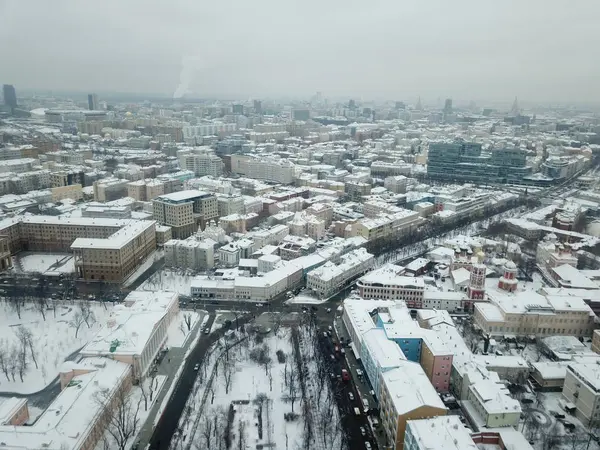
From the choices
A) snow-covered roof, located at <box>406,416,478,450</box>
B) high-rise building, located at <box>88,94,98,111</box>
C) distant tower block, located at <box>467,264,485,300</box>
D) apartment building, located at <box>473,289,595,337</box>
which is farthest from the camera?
high-rise building, located at <box>88,94,98,111</box>

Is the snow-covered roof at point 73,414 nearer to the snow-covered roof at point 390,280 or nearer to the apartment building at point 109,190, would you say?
the snow-covered roof at point 390,280

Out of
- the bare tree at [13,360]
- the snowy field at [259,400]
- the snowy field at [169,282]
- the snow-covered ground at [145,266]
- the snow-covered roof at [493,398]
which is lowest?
the snow-covered ground at [145,266]

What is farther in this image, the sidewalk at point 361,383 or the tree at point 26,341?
the tree at point 26,341

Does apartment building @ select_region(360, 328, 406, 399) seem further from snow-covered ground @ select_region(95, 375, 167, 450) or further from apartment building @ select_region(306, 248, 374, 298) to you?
snow-covered ground @ select_region(95, 375, 167, 450)

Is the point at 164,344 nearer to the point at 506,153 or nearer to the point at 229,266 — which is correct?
the point at 229,266

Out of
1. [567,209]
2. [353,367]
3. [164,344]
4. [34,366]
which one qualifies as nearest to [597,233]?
[567,209]

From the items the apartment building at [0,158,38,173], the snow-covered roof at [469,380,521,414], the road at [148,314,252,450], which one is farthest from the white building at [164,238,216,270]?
the apartment building at [0,158,38,173]

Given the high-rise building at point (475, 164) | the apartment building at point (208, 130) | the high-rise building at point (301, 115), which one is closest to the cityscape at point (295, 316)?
the high-rise building at point (475, 164)
